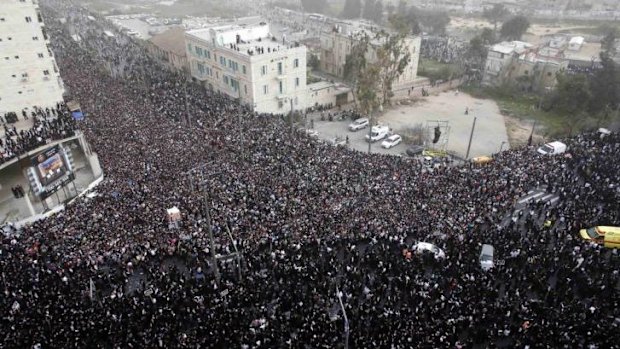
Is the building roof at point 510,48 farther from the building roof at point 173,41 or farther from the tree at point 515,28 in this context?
the building roof at point 173,41

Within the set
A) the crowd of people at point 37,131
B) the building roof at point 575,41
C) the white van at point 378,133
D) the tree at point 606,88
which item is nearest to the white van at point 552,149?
the white van at point 378,133

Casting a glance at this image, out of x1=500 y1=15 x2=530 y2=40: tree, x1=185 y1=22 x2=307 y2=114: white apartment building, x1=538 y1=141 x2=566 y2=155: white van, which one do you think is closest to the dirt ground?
x1=538 y1=141 x2=566 y2=155: white van

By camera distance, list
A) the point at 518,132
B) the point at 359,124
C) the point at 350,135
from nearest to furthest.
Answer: the point at 350,135 < the point at 359,124 < the point at 518,132

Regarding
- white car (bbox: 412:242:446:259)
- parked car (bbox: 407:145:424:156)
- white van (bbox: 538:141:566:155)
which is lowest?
parked car (bbox: 407:145:424:156)

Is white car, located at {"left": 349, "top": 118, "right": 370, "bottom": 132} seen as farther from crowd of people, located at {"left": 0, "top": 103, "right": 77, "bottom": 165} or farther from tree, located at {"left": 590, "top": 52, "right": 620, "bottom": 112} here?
tree, located at {"left": 590, "top": 52, "right": 620, "bottom": 112}

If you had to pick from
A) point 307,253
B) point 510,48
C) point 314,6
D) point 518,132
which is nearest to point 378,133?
point 518,132

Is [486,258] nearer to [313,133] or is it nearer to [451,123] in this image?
[313,133]
